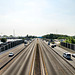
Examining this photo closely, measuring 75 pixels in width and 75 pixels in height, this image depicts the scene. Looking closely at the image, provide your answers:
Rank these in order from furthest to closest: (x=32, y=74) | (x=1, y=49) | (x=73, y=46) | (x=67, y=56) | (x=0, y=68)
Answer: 1. (x=73, y=46)
2. (x=1, y=49)
3. (x=67, y=56)
4. (x=0, y=68)
5. (x=32, y=74)

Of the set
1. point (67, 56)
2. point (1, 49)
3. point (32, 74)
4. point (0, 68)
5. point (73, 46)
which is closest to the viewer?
point (32, 74)

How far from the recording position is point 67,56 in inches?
922

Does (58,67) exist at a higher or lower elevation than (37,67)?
lower

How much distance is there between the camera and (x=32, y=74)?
13492 mm

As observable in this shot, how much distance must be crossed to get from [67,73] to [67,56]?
9.96m

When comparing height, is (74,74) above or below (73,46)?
below

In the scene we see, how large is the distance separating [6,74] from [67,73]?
11.6 meters

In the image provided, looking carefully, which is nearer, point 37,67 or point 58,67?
point 37,67

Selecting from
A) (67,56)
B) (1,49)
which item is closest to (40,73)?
(67,56)

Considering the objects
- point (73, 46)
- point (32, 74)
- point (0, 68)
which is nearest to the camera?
point (32, 74)

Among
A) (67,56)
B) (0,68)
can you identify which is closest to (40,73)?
(0,68)

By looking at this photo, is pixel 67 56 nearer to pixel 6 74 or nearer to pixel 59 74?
pixel 59 74

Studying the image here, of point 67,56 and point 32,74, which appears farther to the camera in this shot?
point 67,56

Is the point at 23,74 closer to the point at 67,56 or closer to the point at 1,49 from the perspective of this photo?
the point at 67,56
